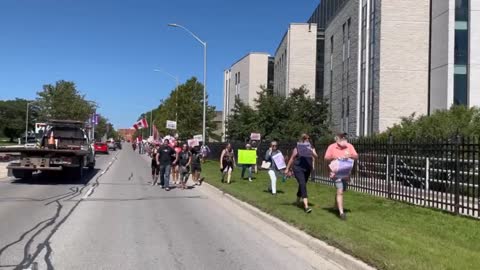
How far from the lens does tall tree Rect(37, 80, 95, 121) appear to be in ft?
255

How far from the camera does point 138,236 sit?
411 inches

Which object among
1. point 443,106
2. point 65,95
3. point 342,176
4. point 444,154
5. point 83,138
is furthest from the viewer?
point 65,95

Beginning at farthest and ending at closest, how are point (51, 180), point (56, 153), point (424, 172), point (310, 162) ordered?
point (51, 180), point (56, 153), point (424, 172), point (310, 162)

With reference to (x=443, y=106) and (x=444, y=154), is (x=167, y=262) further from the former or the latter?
(x=443, y=106)

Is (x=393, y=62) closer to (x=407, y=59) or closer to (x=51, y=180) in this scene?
(x=407, y=59)

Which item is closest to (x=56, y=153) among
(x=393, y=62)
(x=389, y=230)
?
(x=389, y=230)

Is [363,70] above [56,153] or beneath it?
above

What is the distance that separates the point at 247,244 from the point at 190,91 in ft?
180

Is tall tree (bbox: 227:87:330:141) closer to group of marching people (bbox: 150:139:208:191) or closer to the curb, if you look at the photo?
group of marching people (bbox: 150:139:208:191)

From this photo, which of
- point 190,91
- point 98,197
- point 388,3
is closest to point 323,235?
point 98,197

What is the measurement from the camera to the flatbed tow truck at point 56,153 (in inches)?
866

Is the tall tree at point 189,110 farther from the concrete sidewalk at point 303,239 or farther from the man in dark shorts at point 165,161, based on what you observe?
the concrete sidewalk at point 303,239

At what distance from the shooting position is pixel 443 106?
34.2m

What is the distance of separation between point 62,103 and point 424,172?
7000 cm
